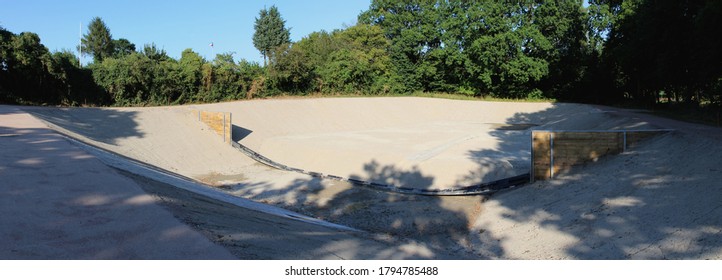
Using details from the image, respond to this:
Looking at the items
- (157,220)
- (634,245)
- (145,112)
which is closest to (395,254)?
(157,220)

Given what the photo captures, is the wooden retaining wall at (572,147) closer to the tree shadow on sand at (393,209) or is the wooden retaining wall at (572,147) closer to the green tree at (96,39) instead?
the tree shadow on sand at (393,209)

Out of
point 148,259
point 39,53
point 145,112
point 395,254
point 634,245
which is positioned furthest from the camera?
point 39,53

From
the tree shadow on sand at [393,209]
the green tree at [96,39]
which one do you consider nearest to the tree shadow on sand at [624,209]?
the tree shadow on sand at [393,209]

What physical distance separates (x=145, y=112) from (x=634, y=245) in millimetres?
23609

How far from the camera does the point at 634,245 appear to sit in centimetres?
773

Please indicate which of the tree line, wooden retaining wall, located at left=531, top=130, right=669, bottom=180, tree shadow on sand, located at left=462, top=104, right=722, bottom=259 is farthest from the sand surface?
the tree line

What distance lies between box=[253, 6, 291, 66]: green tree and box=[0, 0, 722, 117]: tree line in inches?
531

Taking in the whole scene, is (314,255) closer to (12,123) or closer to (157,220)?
(157,220)

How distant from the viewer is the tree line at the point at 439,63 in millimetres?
→ 26547

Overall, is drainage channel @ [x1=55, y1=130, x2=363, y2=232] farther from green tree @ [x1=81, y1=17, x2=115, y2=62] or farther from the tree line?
green tree @ [x1=81, y1=17, x2=115, y2=62]

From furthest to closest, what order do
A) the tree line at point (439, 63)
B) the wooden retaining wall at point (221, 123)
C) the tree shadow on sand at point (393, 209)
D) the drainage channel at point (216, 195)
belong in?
1. the tree line at point (439, 63)
2. the wooden retaining wall at point (221, 123)
3. the drainage channel at point (216, 195)
4. the tree shadow on sand at point (393, 209)

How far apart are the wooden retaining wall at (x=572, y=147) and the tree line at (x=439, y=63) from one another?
1240cm

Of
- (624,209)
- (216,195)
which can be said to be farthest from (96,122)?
(624,209)

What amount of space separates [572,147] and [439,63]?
1434 inches
